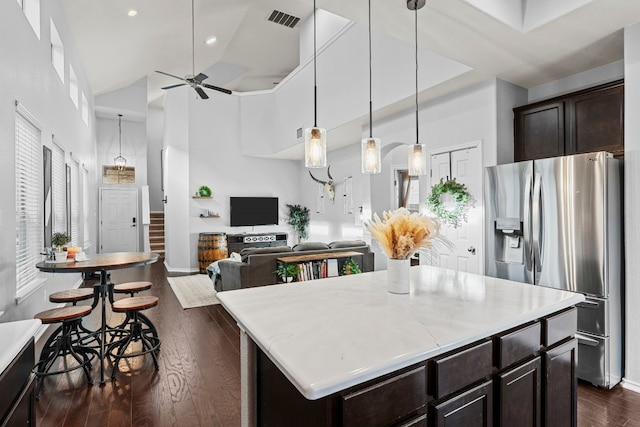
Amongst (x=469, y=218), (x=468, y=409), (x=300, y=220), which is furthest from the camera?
(x=300, y=220)

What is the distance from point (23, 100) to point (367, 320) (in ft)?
12.2

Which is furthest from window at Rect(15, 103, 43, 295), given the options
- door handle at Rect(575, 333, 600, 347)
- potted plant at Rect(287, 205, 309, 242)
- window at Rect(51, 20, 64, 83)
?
potted plant at Rect(287, 205, 309, 242)

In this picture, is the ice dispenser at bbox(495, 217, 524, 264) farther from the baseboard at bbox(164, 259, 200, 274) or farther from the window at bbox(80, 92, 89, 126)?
the window at bbox(80, 92, 89, 126)

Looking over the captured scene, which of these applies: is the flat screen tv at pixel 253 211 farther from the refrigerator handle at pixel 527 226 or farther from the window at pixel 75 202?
the refrigerator handle at pixel 527 226

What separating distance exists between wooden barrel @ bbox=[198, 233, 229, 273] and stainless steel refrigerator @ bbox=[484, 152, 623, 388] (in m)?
6.11

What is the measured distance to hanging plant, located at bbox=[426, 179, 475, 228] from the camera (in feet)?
12.9

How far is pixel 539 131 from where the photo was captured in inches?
142

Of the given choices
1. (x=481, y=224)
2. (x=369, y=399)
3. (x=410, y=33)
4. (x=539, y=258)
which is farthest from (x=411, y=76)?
(x=369, y=399)

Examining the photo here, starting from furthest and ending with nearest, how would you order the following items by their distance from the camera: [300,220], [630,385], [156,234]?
[156,234], [300,220], [630,385]

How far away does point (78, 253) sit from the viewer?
3.26m

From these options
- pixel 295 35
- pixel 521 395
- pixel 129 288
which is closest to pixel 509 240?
pixel 521 395

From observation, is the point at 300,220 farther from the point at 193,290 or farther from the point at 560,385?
the point at 560,385

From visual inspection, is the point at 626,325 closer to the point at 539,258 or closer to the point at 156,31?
the point at 539,258

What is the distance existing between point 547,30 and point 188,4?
213 inches
